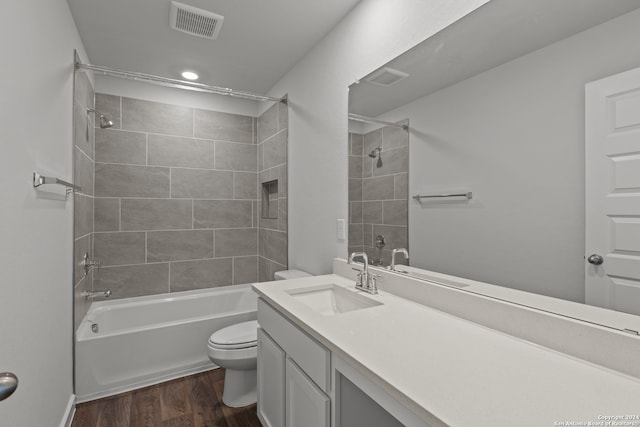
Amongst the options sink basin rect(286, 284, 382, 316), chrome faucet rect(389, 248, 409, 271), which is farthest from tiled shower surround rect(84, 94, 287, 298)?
chrome faucet rect(389, 248, 409, 271)

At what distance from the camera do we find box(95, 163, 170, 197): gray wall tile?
2.78 metres

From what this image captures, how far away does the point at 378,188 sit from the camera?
171cm

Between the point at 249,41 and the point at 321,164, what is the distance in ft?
3.41

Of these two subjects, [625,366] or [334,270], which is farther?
[334,270]

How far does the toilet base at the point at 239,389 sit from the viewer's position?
2025mm

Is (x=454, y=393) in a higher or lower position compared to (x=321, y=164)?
lower

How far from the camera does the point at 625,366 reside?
2.62ft

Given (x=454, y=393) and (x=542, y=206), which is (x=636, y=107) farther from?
(x=454, y=393)

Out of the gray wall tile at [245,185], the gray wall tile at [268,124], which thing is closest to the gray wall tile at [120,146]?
the gray wall tile at [245,185]

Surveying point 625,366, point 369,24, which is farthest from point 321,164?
point 625,366

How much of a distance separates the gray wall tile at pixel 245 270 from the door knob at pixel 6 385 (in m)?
2.76

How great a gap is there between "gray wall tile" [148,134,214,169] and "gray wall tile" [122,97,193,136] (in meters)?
0.08

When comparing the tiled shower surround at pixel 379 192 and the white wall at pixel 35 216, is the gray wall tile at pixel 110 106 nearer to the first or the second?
the white wall at pixel 35 216

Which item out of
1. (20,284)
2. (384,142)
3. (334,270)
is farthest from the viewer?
(334,270)
